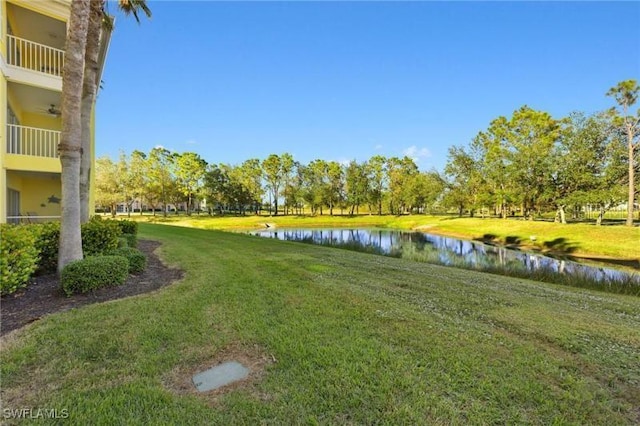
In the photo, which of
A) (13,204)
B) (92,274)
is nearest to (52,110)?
(13,204)

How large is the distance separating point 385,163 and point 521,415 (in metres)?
46.4

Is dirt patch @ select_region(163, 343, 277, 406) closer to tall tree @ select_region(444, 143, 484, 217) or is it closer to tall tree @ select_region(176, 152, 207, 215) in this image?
tall tree @ select_region(444, 143, 484, 217)

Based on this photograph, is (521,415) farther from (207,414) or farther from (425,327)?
(207,414)

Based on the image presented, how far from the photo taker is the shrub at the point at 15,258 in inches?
164

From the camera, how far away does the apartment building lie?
816 cm

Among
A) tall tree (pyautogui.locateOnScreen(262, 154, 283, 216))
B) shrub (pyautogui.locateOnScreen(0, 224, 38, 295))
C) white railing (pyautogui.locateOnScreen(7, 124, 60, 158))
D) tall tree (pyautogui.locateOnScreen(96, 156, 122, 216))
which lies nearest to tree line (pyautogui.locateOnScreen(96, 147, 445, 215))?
tall tree (pyautogui.locateOnScreen(262, 154, 283, 216))

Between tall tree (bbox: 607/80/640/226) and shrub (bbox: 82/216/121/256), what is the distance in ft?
97.5

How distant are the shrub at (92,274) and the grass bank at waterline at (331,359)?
2.48ft

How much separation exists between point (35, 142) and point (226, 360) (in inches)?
441

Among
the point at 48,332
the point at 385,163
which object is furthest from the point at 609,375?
the point at 385,163

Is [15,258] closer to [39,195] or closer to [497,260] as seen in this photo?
[39,195]

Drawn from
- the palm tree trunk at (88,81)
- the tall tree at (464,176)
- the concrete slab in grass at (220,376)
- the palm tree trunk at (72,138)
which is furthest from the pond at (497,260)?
the tall tree at (464,176)

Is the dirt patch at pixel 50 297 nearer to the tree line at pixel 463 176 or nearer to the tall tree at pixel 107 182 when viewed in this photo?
the tree line at pixel 463 176

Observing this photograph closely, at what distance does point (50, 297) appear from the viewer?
4.45m
